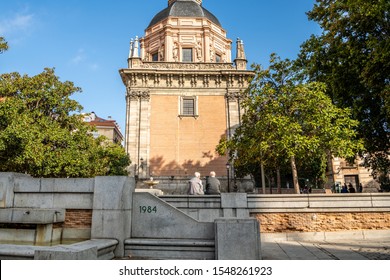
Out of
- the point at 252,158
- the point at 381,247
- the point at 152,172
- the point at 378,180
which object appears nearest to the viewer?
the point at 381,247

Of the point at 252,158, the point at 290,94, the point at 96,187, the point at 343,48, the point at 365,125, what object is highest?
the point at 343,48

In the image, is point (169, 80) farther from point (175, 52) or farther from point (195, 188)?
point (195, 188)

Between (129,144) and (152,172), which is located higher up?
(129,144)

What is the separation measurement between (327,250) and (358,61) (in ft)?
36.1

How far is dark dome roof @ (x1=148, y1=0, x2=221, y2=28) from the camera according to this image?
35312mm

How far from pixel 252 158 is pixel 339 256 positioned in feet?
40.7

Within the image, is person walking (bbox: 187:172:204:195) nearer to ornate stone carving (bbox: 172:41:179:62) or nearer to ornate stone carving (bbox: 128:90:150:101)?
ornate stone carving (bbox: 128:90:150:101)

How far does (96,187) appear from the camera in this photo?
7344 mm

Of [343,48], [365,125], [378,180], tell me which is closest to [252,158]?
[365,125]

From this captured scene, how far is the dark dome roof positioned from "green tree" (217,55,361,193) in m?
20.5

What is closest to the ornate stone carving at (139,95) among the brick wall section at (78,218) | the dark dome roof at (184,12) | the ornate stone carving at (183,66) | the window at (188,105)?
the ornate stone carving at (183,66)

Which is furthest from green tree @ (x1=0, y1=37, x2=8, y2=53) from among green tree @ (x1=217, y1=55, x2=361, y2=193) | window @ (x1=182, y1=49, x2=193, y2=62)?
window @ (x1=182, y1=49, x2=193, y2=62)

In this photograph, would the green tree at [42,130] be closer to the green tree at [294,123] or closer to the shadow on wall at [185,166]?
the shadow on wall at [185,166]

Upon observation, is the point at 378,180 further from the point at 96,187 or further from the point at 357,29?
the point at 96,187
